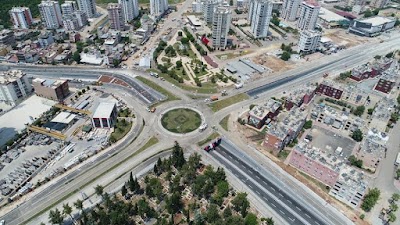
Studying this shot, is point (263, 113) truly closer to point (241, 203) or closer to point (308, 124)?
point (308, 124)

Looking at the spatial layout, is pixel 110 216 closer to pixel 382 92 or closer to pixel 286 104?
pixel 286 104

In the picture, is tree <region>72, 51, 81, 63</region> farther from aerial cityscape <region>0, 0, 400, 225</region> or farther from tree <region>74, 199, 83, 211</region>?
tree <region>74, 199, 83, 211</region>

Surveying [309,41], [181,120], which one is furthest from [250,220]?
[309,41]

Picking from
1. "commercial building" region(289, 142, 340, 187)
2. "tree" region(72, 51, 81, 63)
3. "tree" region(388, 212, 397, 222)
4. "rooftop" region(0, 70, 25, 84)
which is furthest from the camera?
"tree" region(72, 51, 81, 63)

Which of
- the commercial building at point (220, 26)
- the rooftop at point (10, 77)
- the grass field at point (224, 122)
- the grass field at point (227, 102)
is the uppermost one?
the commercial building at point (220, 26)

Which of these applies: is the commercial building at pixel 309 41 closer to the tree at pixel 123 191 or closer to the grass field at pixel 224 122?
the grass field at pixel 224 122

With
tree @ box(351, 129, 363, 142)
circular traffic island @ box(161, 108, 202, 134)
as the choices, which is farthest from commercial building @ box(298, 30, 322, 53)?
circular traffic island @ box(161, 108, 202, 134)

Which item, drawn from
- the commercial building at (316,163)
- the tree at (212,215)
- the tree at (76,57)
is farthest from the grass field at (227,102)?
the tree at (76,57)
